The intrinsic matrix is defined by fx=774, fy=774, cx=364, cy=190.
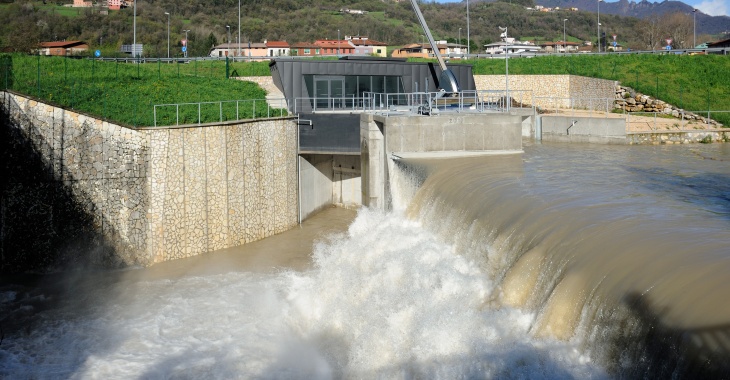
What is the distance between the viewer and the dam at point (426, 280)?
10.3 metres

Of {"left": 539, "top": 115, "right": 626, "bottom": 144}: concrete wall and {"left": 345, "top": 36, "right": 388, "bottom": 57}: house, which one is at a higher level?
{"left": 345, "top": 36, "right": 388, "bottom": 57}: house

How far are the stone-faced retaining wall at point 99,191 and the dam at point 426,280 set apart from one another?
10 centimetres

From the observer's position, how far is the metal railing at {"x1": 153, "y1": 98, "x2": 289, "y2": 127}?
1121 inches

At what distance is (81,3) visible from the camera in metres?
96.6

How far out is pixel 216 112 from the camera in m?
30.3

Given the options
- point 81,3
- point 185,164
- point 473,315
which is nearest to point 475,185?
point 473,315

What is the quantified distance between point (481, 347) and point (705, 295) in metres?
3.44

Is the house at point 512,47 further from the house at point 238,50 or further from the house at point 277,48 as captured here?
the house at point 238,50

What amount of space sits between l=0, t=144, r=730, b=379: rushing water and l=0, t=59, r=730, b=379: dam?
43 mm

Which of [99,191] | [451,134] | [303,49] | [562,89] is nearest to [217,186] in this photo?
[99,191]

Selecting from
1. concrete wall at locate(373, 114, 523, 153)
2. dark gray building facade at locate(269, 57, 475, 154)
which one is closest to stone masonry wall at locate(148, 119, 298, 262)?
dark gray building facade at locate(269, 57, 475, 154)

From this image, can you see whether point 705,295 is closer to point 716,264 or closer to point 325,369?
point 716,264

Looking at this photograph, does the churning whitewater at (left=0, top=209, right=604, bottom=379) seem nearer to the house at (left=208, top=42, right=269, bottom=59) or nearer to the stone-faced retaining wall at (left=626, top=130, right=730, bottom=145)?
the stone-faced retaining wall at (left=626, top=130, right=730, bottom=145)

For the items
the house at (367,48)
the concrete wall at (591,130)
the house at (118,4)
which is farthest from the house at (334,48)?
the concrete wall at (591,130)
